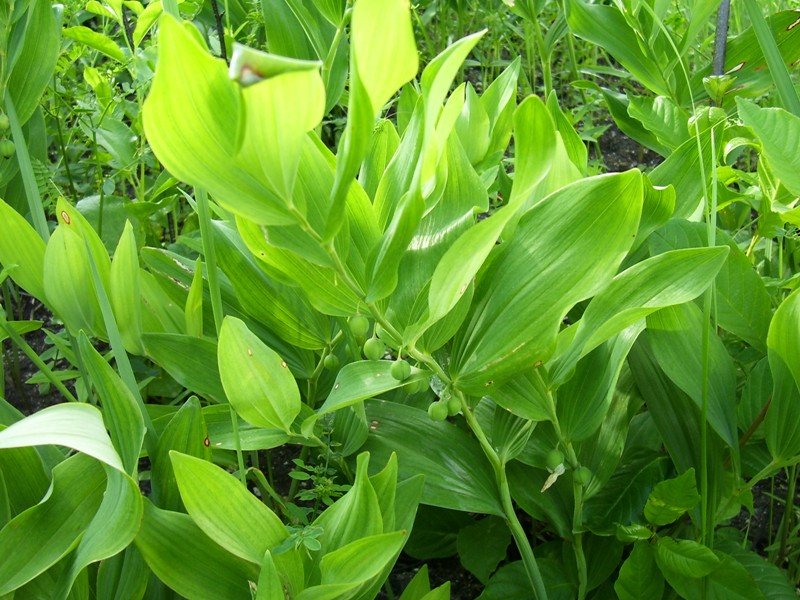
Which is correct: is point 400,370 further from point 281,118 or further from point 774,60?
point 774,60

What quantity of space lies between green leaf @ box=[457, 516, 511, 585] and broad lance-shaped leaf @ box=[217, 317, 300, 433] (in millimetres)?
311

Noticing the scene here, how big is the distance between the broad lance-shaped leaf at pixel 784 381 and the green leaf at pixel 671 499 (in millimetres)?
98

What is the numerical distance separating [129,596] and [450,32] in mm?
1707

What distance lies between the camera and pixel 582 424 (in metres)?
0.72

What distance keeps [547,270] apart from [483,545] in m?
0.38

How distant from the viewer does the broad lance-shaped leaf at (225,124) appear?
0.40 meters

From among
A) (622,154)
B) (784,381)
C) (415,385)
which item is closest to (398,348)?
(415,385)

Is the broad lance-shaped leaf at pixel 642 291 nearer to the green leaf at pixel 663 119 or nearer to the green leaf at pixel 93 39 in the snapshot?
the green leaf at pixel 663 119

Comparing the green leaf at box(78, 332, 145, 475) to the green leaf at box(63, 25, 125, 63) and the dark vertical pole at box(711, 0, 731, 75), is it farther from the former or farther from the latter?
the dark vertical pole at box(711, 0, 731, 75)

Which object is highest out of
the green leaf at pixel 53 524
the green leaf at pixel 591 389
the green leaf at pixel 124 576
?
the green leaf at pixel 591 389

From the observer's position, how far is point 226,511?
59 cm

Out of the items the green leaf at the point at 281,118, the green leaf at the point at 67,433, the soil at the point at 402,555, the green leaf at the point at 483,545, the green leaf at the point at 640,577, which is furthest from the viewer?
the soil at the point at 402,555

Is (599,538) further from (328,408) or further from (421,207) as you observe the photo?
(421,207)

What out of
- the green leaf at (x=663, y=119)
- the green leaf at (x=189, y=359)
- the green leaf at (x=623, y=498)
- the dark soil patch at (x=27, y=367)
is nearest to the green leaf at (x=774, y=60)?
the green leaf at (x=663, y=119)
